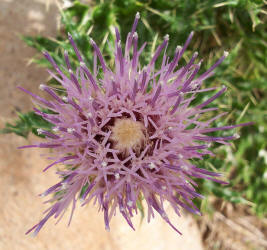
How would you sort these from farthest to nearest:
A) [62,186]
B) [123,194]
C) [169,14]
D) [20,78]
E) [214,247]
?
[214,247] < [20,78] < [169,14] < [123,194] < [62,186]

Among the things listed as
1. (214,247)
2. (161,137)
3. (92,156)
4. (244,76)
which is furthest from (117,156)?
(214,247)

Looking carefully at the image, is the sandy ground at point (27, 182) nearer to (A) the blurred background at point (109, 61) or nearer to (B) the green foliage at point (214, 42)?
(A) the blurred background at point (109, 61)

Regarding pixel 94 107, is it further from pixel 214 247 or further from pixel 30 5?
pixel 214 247

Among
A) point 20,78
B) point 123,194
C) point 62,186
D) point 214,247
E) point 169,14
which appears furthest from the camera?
point 214,247

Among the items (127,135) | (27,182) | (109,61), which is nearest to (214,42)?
(109,61)

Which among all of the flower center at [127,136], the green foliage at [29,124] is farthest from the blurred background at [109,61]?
the flower center at [127,136]

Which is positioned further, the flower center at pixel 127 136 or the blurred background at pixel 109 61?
the blurred background at pixel 109 61

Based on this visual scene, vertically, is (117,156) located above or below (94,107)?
below
